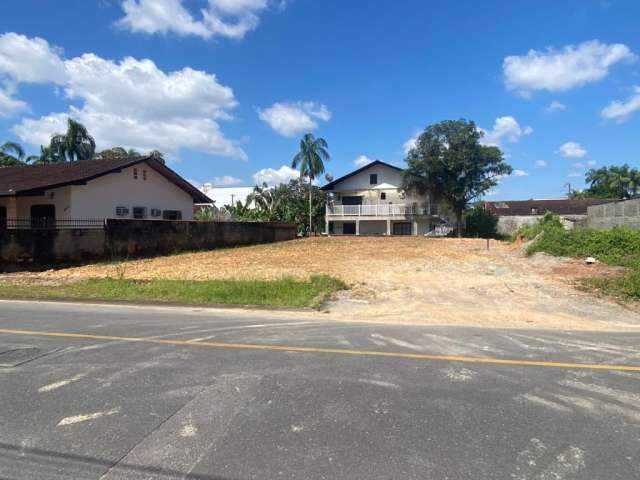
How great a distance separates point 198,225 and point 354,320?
60.1 ft

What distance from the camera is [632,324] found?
8406 millimetres

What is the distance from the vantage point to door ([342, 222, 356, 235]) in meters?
45.4

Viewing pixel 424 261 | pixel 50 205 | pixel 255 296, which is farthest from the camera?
pixel 50 205

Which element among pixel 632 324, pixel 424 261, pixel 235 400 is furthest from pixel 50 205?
pixel 632 324

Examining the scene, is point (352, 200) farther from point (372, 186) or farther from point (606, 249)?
point (606, 249)

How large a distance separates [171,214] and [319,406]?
1095 inches

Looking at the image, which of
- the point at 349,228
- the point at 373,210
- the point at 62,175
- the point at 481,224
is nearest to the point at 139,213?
the point at 62,175

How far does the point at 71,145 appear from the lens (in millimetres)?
46188

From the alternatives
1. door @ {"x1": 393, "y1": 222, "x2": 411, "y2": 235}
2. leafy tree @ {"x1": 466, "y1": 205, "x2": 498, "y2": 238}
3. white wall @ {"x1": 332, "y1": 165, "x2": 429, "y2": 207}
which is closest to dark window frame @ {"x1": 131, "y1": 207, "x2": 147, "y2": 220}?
white wall @ {"x1": 332, "y1": 165, "x2": 429, "y2": 207}

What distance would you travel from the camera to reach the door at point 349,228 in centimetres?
4544

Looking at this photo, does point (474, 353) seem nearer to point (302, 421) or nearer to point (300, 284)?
point (302, 421)

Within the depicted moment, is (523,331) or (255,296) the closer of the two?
(523,331)

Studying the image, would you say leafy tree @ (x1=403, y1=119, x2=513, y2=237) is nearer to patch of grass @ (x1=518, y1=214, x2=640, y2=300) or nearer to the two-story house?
the two-story house

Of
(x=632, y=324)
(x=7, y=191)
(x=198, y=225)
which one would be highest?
(x=7, y=191)
